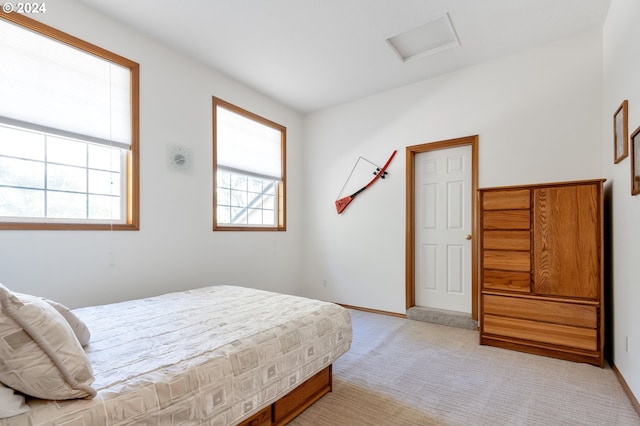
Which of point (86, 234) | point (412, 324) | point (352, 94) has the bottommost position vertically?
point (412, 324)

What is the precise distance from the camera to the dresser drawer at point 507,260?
267cm

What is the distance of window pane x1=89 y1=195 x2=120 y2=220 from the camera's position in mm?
2531

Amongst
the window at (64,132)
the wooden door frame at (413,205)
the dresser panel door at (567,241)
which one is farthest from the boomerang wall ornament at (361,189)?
the window at (64,132)

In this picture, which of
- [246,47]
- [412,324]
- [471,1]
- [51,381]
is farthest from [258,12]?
[412,324]

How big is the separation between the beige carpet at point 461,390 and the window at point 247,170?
210 centimetres

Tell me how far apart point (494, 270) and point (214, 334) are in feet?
8.14

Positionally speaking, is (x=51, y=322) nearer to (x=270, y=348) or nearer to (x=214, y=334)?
(x=214, y=334)

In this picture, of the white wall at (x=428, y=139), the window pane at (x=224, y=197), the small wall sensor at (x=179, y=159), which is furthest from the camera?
the window pane at (x=224, y=197)

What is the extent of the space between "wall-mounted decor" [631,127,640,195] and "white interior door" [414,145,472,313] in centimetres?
154

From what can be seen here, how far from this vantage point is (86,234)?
2.42m

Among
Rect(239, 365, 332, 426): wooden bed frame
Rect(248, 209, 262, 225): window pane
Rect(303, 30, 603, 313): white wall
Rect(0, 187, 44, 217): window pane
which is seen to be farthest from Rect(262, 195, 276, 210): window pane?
Rect(239, 365, 332, 426): wooden bed frame

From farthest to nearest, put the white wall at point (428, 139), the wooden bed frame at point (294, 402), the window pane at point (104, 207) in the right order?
the white wall at point (428, 139)
the window pane at point (104, 207)
the wooden bed frame at point (294, 402)

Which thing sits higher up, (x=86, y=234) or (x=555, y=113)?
(x=555, y=113)

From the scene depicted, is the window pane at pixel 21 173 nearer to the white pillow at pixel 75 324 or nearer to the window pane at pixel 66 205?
the window pane at pixel 66 205
